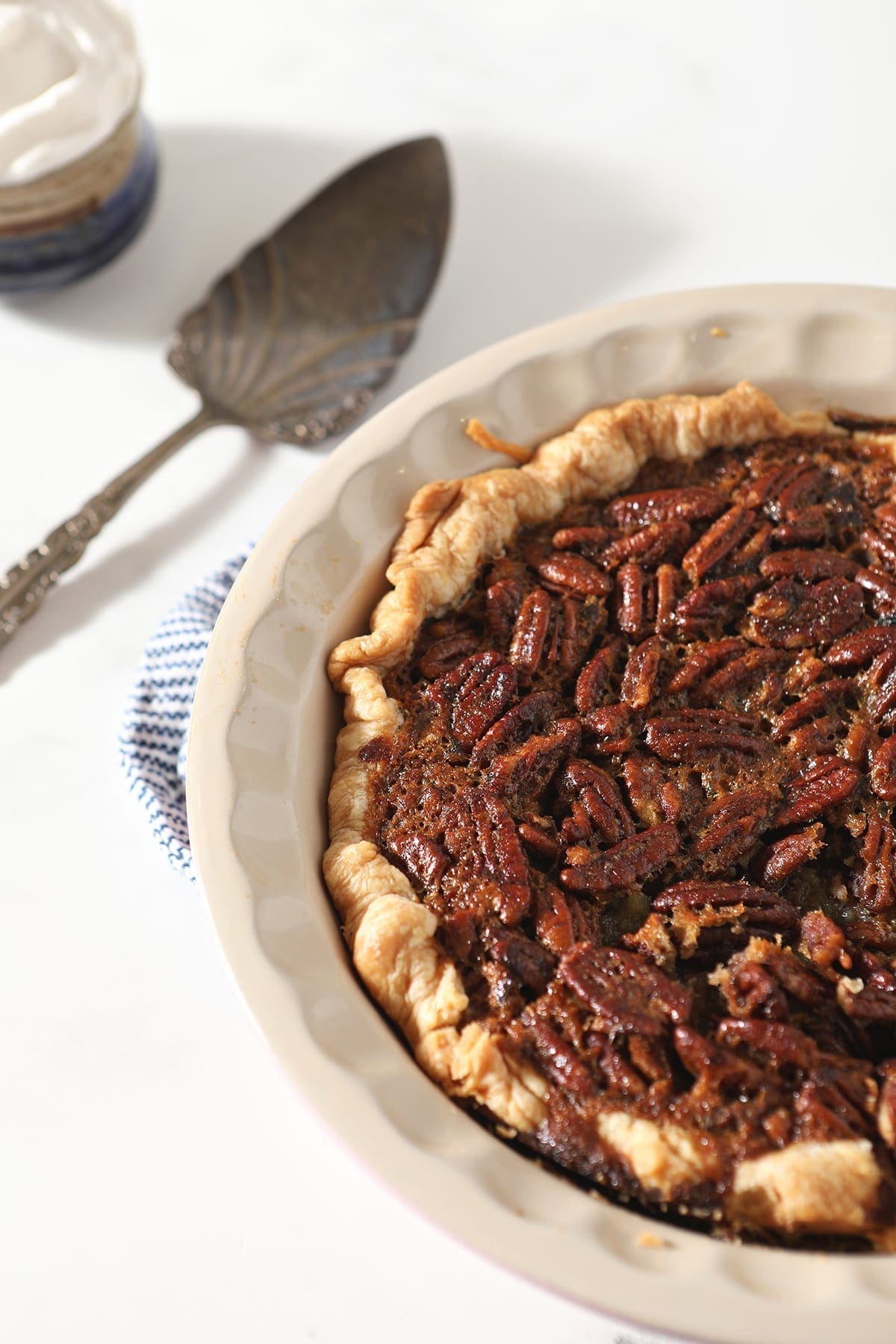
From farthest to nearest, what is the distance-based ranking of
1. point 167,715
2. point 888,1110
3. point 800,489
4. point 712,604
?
point 167,715
point 800,489
point 712,604
point 888,1110

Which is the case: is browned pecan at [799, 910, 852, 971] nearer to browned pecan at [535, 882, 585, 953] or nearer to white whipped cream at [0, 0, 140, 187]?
browned pecan at [535, 882, 585, 953]

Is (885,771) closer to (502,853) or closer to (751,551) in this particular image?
(751,551)

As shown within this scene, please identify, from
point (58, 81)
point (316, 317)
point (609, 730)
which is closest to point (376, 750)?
point (609, 730)

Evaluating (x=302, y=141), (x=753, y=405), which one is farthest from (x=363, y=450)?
(x=302, y=141)

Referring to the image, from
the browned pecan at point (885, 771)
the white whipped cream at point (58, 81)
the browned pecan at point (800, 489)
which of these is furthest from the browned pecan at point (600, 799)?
the white whipped cream at point (58, 81)

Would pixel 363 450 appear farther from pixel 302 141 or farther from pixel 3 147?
pixel 302 141

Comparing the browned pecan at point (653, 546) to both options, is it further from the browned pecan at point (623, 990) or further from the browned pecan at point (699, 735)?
the browned pecan at point (623, 990)
